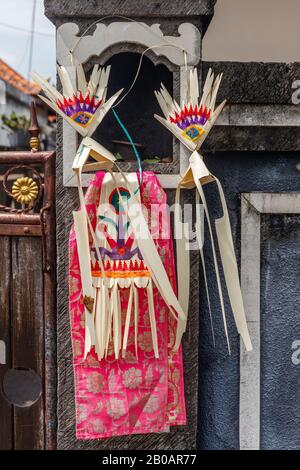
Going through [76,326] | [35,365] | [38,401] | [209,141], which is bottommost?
[38,401]

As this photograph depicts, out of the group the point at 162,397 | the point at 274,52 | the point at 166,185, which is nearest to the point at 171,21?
the point at 166,185

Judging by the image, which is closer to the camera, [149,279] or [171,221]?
[149,279]

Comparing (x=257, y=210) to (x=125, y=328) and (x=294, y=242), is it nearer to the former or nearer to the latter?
(x=294, y=242)

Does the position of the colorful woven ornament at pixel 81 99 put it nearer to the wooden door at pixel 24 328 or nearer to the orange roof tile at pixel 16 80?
the wooden door at pixel 24 328

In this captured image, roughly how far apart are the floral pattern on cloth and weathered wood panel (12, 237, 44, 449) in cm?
46

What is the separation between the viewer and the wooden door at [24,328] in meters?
2.84

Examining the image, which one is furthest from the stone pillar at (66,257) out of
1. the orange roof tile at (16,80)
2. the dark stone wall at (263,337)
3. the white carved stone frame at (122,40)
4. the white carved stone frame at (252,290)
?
the orange roof tile at (16,80)

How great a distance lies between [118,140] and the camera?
294 centimetres

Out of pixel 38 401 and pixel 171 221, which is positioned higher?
pixel 171 221

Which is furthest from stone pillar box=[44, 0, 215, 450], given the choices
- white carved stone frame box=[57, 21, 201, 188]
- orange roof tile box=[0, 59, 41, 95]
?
orange roof tile box=[0, 59, 41, 95]

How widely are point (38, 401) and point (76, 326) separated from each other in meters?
0.70

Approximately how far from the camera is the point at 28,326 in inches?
114

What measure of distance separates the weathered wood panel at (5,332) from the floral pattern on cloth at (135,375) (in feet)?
1.93

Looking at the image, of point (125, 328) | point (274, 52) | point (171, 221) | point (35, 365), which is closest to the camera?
point (125, 328)
